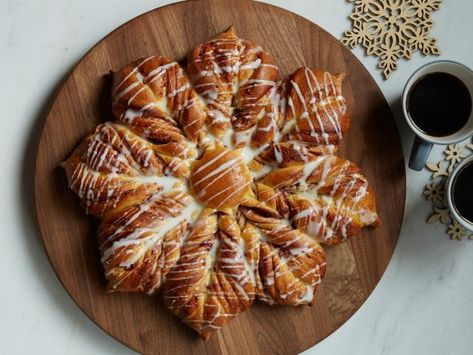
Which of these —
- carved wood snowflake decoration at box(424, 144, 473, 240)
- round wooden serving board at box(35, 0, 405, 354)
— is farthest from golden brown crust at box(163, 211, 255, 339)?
carved wood snowflake decoration at box(424, 144, 473, 240)

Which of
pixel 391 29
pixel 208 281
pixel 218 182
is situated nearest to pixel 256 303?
pixel 208 281

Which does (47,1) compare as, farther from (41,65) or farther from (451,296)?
(451,296)

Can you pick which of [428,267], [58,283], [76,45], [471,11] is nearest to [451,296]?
[428,267]

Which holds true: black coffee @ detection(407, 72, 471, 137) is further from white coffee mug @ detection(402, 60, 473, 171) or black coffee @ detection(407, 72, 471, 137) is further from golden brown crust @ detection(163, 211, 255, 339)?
golden brown crust @ detection(163, 211, 255, 339)

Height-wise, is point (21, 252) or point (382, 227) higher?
point (21, 252)

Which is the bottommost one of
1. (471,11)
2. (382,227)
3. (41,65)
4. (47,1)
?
(382,227)

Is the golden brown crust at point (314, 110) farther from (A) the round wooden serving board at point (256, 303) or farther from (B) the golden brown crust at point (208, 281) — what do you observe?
(B) the golden brown crust at point (208, 281)

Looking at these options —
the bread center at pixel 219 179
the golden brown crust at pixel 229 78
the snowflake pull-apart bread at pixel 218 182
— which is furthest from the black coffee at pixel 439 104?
the bread center at pixel 219 179
